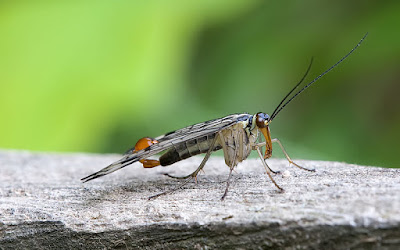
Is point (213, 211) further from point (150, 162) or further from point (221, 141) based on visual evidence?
point (150, 162)

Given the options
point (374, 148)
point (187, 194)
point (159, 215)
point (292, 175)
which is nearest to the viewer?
point (159, 215)

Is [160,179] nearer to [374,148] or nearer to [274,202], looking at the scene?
[274,202]

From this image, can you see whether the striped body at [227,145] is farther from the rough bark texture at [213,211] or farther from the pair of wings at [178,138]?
the rough bark texture at [213,211]

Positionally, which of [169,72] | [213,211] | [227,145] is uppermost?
[169,72]

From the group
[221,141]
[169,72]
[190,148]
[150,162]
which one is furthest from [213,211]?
[169,72]

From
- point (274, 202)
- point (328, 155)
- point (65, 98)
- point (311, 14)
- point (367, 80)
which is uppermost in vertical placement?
point (311, 14)

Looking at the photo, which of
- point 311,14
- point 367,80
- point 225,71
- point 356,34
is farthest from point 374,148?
point 225,71
